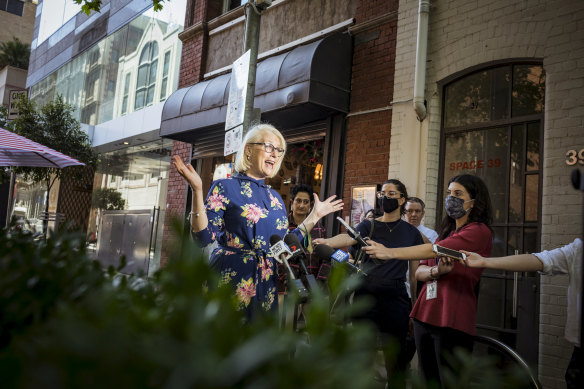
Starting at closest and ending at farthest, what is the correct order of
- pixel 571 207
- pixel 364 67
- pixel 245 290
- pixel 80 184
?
pixel 245 290
pixel 571 207
pixel 364 67
pixel 80 184

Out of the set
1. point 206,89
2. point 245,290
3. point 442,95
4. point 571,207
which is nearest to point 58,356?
point 245,290

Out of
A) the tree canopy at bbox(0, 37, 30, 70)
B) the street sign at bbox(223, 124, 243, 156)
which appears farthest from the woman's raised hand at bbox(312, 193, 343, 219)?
the tree canopy at bbox(0, 37, 30, 70)

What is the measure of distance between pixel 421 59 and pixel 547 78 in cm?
165

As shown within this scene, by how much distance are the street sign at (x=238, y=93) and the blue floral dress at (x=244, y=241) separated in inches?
107

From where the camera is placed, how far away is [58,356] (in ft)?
1.38

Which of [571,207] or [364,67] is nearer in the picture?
[571,207]

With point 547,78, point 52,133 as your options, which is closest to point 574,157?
point 547,78

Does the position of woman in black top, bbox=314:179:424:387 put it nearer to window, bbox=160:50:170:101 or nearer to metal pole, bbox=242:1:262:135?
metal pole, bbox=242:1:262:135

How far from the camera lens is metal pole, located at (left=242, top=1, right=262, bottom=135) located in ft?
19.1

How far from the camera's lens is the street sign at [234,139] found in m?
5.57

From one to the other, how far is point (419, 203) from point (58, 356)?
18.6ft

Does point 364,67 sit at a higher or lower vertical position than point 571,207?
higher

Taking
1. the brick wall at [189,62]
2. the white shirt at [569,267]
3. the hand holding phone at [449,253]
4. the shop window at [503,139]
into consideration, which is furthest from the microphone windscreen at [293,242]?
the brick wall at [189,62]

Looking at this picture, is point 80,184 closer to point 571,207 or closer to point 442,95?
point 442,95
